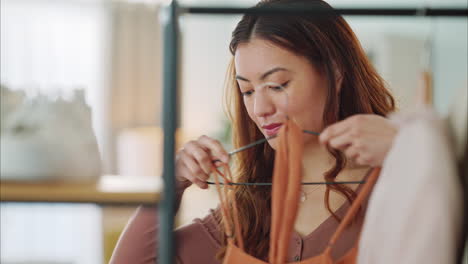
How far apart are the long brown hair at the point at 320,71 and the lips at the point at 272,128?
5.1 inches

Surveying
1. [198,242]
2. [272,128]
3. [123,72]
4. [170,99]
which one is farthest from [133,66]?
[170,99]

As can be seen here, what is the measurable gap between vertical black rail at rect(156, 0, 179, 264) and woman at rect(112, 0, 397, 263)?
5.0 inches

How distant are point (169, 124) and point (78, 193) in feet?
0.46

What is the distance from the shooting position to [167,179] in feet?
2.05

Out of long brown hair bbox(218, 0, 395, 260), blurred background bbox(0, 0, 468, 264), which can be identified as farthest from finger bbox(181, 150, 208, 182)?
blurred background bbox(0, 0, 468, 264)

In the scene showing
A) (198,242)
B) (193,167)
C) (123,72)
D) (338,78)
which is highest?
(338,78)

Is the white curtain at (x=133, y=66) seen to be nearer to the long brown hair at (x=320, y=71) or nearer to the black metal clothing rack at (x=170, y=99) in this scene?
the long brown hair at (x=320, y=71)

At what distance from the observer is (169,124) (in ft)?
2.03

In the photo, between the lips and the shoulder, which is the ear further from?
the shoulder

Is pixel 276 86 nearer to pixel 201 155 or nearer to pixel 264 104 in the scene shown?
pixel 264 104

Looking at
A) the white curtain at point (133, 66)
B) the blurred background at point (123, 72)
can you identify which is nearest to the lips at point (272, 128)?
the blurred background at point (123, 72)

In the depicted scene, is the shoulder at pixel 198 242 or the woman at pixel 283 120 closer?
the woman at pixel 283 120

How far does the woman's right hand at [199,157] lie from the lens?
0.75 m

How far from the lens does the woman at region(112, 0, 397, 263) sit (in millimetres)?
820
